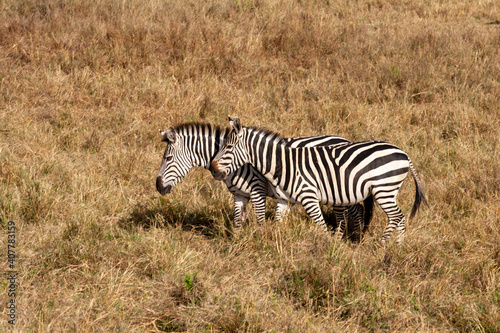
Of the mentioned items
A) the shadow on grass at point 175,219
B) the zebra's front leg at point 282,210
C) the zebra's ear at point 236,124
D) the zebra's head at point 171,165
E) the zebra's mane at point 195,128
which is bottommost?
the shadow on grass at point 175,219

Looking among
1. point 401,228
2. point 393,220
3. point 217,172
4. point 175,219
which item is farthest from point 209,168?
point 401,228

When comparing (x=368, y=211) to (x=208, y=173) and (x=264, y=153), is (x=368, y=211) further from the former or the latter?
(x=208, y=173)

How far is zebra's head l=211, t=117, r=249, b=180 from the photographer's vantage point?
17.7 feet

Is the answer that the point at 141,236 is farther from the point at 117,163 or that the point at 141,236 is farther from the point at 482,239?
the point at 482,239

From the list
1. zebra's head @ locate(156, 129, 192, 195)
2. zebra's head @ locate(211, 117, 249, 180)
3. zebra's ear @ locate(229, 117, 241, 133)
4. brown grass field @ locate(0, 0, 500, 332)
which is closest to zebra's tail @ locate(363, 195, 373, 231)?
brown grass field @ locate(0, 0, 500, 332)

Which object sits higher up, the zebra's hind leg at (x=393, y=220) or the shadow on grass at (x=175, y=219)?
the zebra's hind leg at (x=393, y=220)

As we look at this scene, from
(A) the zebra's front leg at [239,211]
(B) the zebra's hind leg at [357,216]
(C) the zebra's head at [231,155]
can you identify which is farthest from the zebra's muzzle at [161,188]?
(B) the zebra's hind leg at [357,216]

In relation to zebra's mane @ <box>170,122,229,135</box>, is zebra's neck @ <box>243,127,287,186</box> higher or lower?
lower

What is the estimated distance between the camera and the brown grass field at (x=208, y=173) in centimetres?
444

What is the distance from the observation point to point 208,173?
7695 mm

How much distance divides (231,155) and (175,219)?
1.32 meters

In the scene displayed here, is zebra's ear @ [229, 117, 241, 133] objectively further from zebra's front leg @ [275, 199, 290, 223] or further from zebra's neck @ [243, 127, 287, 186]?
zebra's front leg @ [275, 199, 290, 223]

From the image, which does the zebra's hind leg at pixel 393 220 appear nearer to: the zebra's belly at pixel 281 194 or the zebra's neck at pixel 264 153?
the zebra's belly at pixel 281 194

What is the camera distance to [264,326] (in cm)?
405
